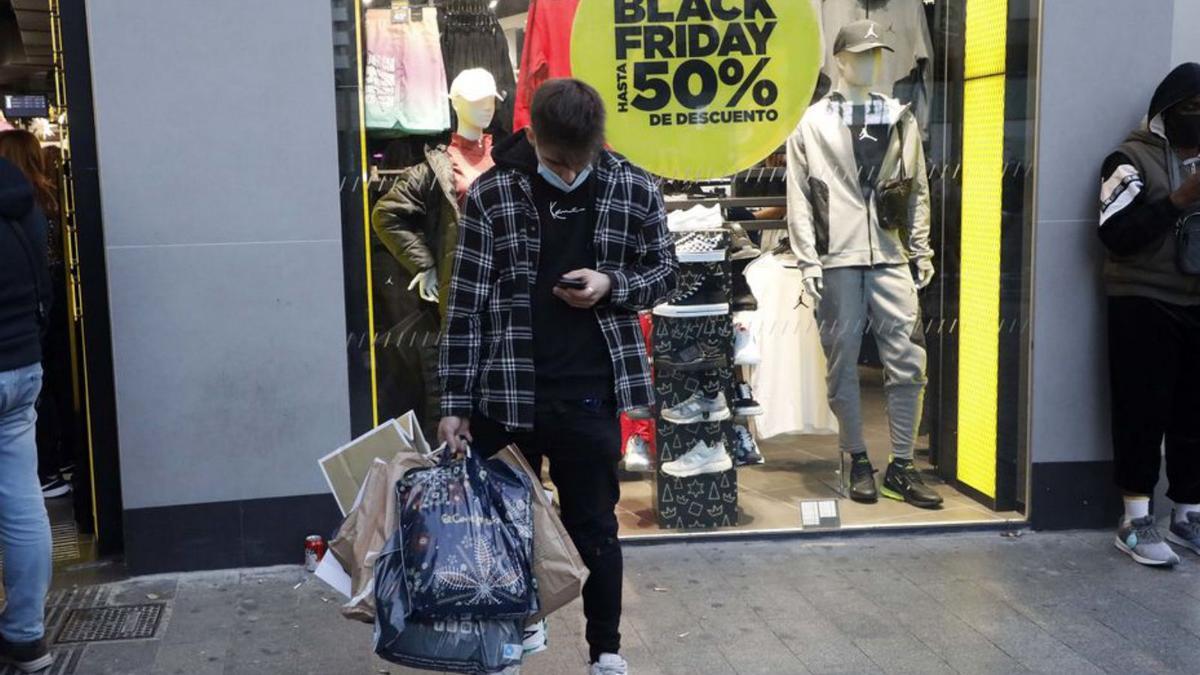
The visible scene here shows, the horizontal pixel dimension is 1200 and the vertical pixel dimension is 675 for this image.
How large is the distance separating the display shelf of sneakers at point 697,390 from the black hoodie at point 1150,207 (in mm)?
1681

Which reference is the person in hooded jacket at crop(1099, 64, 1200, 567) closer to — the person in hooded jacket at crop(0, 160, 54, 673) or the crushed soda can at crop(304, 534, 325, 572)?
the crushed soda can at crop(304, 534, 325, 572)

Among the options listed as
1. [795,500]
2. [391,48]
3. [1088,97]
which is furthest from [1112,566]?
[391,48]

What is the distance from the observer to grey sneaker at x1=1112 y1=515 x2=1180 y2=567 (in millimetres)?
5570

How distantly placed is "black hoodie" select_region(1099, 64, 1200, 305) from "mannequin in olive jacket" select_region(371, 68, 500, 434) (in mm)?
2717

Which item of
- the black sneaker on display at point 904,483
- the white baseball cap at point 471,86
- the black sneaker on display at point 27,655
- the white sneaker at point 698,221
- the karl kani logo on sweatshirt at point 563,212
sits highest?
the white baseball cap at point 471,86

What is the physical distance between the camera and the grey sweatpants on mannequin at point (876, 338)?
615 cm

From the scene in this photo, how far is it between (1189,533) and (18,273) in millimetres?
4922

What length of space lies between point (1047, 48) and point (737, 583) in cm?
275

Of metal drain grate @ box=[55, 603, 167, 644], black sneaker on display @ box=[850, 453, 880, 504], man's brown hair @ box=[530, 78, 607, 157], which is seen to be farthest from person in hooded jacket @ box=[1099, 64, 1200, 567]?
metal drain grate @ box=[55, 603, 167, 644]

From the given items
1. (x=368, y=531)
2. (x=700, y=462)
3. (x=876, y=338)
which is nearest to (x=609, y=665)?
(x=368, y=531)

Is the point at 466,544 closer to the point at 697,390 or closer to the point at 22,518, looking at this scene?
the point at 22,518

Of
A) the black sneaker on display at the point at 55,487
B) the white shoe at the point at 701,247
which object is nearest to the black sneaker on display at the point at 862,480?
the white shoe at the point at 701,247

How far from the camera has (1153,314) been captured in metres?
5.62

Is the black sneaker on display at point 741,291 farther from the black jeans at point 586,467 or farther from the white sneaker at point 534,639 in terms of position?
the white sneaker at point 534,639
